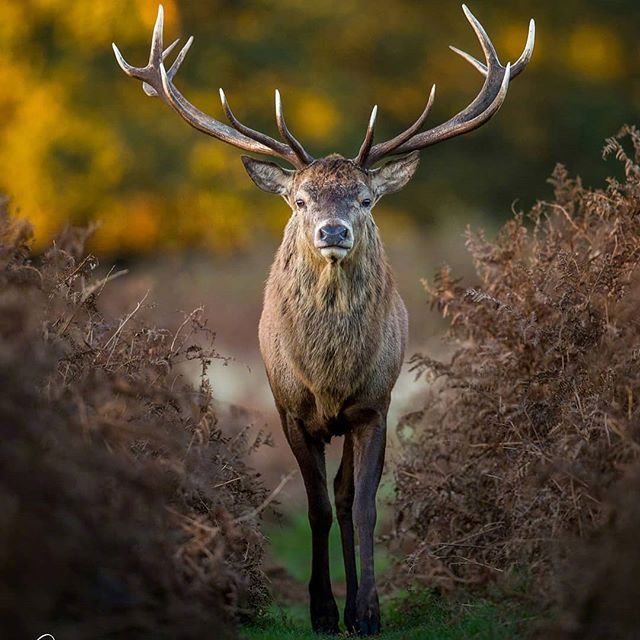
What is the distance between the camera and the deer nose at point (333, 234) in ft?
24.4

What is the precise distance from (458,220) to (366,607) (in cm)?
1823

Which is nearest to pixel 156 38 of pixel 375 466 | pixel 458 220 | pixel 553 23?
pixel 375 466

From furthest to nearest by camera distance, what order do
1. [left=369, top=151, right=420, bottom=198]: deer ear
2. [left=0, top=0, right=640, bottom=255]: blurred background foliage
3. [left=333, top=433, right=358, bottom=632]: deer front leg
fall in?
[left=0, top=0, right=640, bottom=255]: blurred background foliage < [left=369, top=151, right=420, bottom=198]: deer ear < [left=333, top=433, right=358, bottom=632]: deer front leg

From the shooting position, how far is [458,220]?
2497 cm

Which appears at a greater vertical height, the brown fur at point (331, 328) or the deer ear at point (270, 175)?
the deer ear at point (270, 175)

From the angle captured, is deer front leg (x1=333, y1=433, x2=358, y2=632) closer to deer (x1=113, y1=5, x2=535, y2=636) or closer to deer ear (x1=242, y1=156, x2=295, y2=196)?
deer (x1=113, y1=5, x2=535, y2=636)

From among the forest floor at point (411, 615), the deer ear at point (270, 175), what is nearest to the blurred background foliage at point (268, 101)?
the forest floor at point (411, 615)

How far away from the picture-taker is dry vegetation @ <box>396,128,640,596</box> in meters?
6.15

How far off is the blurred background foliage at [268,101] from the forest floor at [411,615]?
11912mm

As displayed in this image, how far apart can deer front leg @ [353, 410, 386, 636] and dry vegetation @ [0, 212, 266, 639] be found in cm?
63

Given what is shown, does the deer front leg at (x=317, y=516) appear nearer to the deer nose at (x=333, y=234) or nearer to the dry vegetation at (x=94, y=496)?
the dry vegetation at (x=94, y=496)

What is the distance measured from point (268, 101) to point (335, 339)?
22.6 m

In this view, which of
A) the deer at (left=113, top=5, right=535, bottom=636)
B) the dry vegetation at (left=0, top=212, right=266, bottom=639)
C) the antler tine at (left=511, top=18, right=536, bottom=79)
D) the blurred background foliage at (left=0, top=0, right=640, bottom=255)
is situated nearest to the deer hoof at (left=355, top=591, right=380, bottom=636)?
the deer at (left=113, top=5, right=535, bottom=636)

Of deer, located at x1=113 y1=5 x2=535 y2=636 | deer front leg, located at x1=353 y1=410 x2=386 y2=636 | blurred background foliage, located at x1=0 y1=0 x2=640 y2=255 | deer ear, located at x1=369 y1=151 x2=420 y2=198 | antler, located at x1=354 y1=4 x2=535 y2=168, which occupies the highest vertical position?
blurred background foliage, located at x1=0 y1=0 x2=640 y2=255
